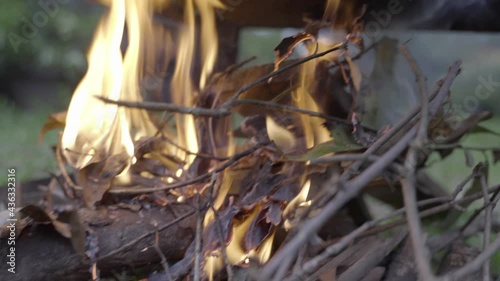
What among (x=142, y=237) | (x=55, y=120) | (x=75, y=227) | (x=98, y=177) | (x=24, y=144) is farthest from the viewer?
(x=24, y=144)

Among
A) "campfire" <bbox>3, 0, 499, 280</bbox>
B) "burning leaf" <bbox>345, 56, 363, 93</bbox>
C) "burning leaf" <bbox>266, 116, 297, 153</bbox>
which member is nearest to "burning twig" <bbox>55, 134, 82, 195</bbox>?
"campfire" <bbox>3, 0, 499, 280</bbox>

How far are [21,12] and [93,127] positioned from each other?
2.91 m

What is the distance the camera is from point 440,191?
5.39 feet

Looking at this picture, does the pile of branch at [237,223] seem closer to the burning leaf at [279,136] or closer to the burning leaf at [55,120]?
the burning leaf at [279,136]

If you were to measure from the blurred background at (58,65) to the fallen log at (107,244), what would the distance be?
4.95ft

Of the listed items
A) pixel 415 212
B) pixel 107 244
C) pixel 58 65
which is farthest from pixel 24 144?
pixel 415 212

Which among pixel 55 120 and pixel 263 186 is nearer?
pixel 263 186

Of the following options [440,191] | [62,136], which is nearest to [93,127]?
[62,136]

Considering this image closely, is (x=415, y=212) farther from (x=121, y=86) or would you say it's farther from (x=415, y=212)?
(x=121, y=86)

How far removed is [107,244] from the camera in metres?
1.11

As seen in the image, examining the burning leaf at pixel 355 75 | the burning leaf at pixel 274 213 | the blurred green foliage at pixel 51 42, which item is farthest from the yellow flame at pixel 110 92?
the blurred green foliage at pixel 51 42

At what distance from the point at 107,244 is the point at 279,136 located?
36cm

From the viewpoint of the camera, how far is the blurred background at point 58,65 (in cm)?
284

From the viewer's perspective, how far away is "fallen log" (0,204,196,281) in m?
1.03
